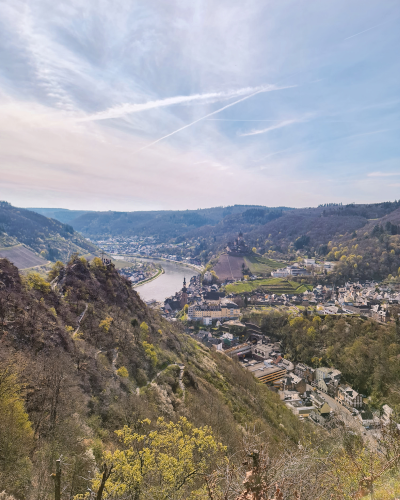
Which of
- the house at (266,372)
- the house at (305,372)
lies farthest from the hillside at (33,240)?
the house at (305,372)

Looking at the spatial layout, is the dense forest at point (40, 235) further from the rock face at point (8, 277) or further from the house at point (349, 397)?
the house at point (349, 397)

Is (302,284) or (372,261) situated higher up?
(372,261)

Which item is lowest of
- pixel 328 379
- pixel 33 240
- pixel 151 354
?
pixel 328 379

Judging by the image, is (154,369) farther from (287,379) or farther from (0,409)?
(287,379)

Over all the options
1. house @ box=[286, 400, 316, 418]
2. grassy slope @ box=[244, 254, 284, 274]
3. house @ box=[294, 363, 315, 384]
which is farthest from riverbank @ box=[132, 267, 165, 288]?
house @ box=[286, 400, 316, 418]

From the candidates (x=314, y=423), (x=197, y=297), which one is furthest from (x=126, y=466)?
(x=197, y=297)

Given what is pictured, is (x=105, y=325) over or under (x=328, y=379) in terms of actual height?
over

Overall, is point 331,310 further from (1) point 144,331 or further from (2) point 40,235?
(2) point 40,235

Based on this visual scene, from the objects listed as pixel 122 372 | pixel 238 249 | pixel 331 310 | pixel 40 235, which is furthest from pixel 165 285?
pixel 40 235
